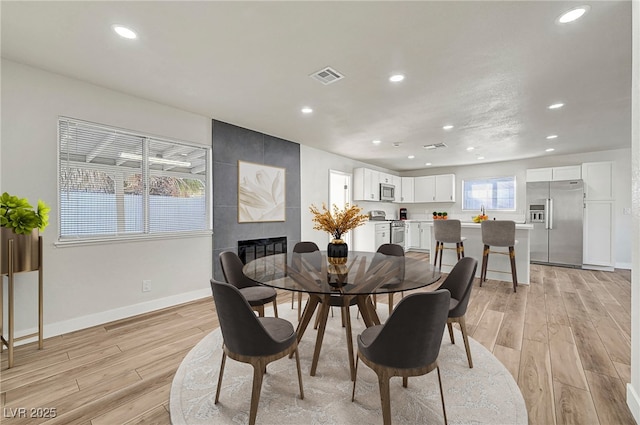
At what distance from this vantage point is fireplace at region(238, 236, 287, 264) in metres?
4.27

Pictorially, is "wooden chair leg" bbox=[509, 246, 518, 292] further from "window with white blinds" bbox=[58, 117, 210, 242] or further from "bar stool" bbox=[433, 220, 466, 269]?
"window with white blinds" bbox=[58, 117, 210, 242]

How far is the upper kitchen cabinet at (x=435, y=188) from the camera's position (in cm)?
762

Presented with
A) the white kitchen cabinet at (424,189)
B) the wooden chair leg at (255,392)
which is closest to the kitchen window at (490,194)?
the white kitchen cabinet at (424,189)

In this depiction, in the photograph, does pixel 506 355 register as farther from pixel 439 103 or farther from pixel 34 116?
pixel 34 116

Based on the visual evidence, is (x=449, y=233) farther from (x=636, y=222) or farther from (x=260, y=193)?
(x=260, y=193)

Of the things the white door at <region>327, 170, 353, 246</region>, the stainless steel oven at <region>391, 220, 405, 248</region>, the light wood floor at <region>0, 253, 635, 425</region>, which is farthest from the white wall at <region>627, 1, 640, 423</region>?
the stainless steel oven at <region>391, 220, 405, 248</region>

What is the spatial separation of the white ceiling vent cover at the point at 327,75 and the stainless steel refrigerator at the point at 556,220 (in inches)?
222

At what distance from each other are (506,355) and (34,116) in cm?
458

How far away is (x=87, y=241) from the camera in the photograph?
2793 millimetres

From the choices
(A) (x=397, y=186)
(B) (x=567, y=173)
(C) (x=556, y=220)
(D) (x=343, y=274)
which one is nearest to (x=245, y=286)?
(D) (x=343, y=274)

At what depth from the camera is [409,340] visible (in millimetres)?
1358

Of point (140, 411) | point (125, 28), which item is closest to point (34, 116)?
point (125, 28)

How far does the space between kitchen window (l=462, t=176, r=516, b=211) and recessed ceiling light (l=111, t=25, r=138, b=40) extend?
7.74m

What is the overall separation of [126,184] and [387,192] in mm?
5830
